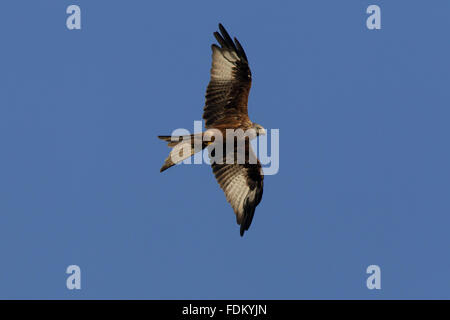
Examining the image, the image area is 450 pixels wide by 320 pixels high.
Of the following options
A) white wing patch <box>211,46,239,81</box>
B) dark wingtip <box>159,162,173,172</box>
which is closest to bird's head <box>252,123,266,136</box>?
white wing patch <box>211,46,239,81</box>

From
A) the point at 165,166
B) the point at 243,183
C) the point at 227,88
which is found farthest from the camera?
the point at 243,183

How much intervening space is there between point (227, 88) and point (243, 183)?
4.15 ft

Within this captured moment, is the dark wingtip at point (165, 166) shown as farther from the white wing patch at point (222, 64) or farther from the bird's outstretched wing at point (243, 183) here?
the white wing patch at point (222, 64)

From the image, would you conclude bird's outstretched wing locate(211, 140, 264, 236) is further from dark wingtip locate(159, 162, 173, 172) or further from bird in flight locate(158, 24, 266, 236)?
dark wingtip locate(159, 162, 173, 172)

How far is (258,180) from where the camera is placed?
9.22m

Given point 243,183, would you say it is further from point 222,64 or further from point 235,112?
point 222,64

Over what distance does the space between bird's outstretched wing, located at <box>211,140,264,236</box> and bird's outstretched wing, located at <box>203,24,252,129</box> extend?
15.6 inches

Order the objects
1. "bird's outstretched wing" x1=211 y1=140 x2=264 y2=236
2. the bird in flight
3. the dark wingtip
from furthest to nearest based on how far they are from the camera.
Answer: "bird's outstretched wing" x1=211 y1=140 x2=264 y2=236, the bird in flight, the dark wingtip

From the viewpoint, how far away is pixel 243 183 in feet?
30.6

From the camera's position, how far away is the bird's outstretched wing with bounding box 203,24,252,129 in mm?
9016

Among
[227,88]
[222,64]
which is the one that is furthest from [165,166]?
[222,64]
